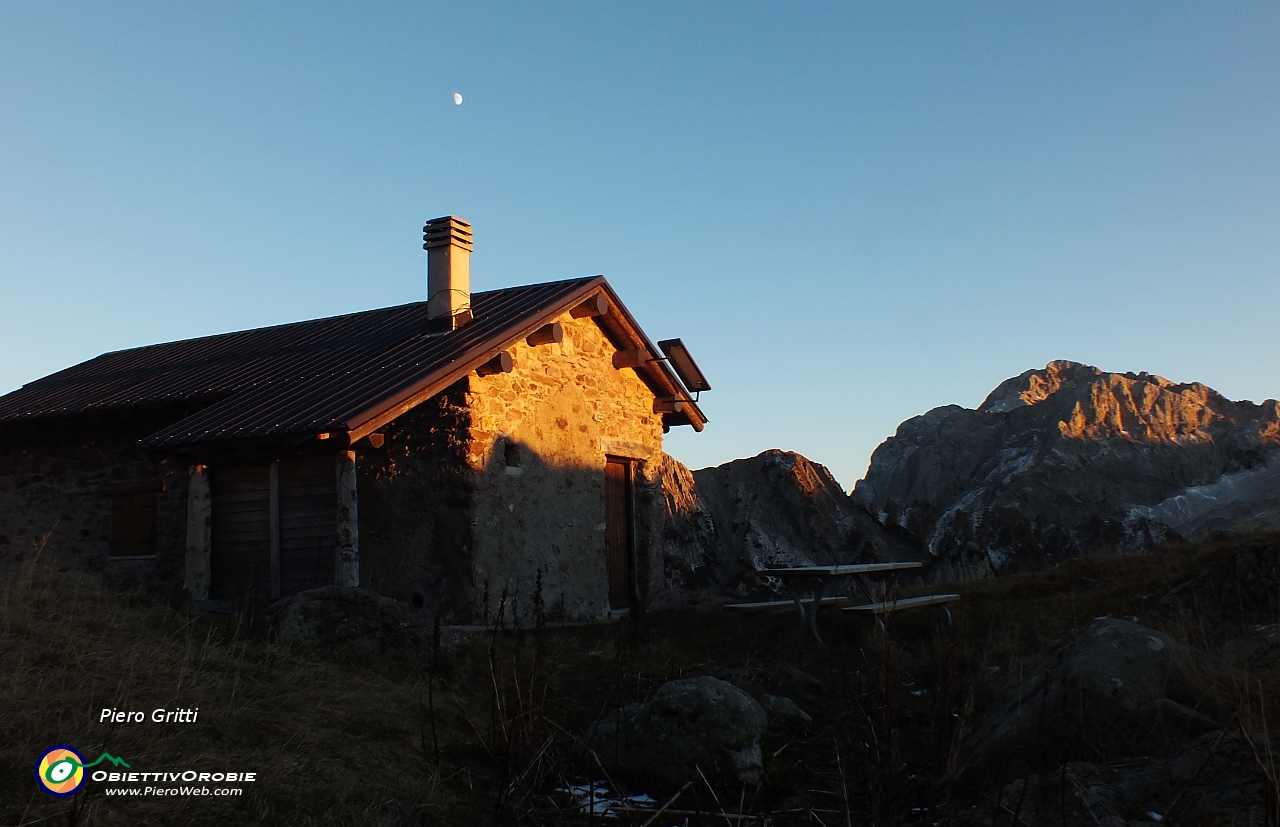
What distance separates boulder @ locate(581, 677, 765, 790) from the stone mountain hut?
4.38 m

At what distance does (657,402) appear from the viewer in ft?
43.6

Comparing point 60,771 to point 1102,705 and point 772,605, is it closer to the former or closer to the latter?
point 1102,705

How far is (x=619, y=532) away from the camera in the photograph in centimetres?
1240

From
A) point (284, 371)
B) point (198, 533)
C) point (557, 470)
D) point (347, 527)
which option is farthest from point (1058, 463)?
point (198, 533)

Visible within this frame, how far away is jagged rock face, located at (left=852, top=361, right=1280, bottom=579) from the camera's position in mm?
20391

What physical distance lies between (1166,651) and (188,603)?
Answer: 831cm

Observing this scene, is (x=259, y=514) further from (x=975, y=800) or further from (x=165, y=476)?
(x=975, y=800)

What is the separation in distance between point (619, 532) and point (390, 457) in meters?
3.60

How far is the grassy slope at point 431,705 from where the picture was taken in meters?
3.64

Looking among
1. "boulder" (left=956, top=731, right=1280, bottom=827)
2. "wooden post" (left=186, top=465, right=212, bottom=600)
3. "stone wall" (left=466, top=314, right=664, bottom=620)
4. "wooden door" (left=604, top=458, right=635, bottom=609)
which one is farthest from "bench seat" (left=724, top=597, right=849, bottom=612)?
"boulder" (left=956, top=731, right=1280, bottom=827)

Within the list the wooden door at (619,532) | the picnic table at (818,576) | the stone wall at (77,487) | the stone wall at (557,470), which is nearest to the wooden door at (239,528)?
the stone wall at (77,487)

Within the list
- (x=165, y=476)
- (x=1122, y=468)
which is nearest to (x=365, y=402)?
(x=165, y=476)

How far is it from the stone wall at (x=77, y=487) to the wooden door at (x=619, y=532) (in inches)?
194

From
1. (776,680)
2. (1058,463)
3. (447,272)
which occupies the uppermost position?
(447,272)
